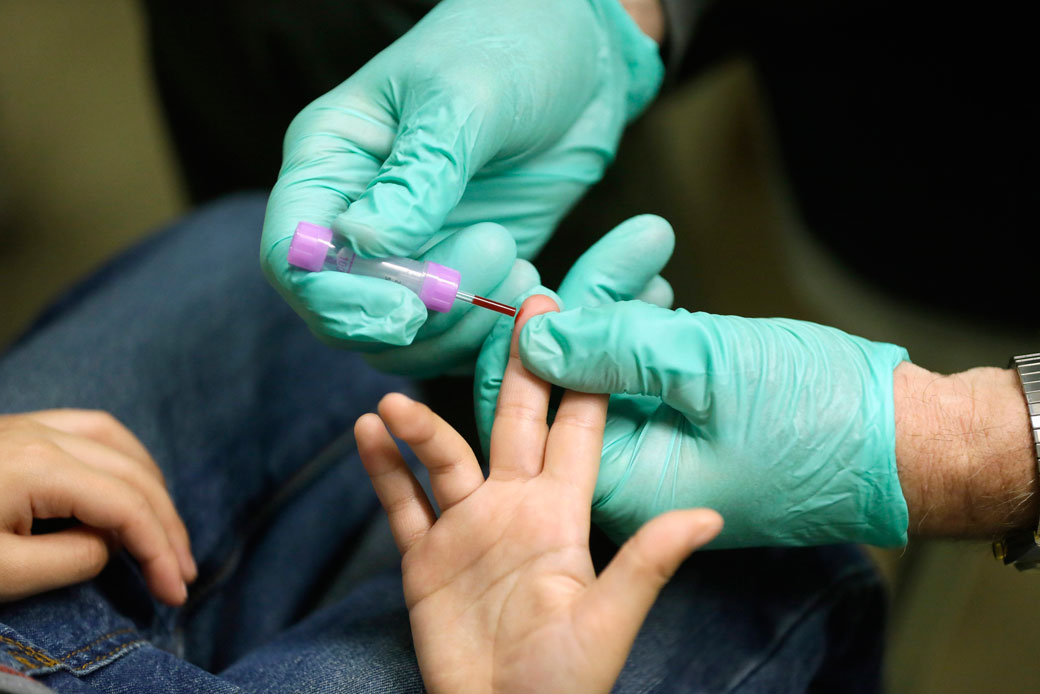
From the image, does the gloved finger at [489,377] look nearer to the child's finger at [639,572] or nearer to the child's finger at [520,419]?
the child's finger at [520,419]

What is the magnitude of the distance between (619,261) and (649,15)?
0.56 meters

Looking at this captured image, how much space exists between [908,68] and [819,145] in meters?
0.19

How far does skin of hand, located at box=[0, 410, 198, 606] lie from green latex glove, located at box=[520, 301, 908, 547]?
0.50 meters

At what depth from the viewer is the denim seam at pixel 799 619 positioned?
0.93 metres

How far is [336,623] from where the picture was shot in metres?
0.91

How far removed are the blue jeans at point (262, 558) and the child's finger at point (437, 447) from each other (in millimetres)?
214

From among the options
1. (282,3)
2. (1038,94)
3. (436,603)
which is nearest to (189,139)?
(282,3)

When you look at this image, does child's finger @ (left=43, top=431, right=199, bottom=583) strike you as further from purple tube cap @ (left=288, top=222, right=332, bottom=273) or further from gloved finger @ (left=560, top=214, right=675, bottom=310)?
gloved finger @ (left=560, top=214, right=675, bottom=310)

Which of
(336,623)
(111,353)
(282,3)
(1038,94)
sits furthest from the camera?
(282,3)

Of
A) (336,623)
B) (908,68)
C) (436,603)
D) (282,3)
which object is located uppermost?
(282,3)

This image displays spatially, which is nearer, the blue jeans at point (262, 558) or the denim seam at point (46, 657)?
the denim seam at point (46, 657)

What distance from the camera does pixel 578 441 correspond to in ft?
2.56

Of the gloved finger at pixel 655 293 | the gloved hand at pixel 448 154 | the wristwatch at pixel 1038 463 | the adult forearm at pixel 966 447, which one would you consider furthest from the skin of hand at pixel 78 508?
the wristwatch at pixel 1038 463

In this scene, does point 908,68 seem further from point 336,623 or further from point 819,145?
point 336,623
